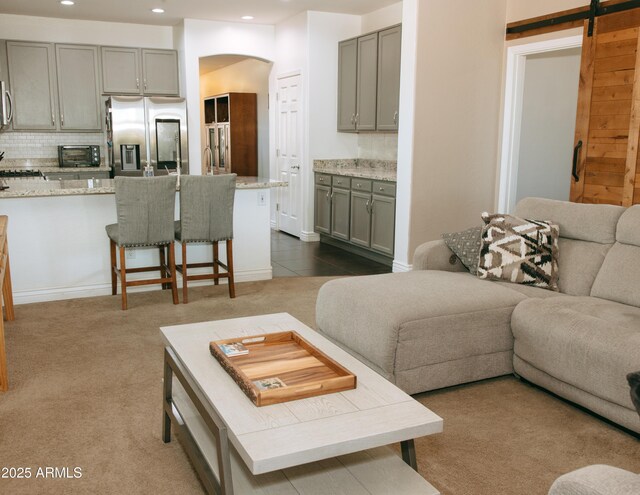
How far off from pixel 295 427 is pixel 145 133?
250 inches

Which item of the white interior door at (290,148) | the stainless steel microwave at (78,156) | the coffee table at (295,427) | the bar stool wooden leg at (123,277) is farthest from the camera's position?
the white interior door at (290,148)

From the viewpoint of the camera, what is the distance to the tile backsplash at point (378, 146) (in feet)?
23.1

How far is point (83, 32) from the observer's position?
303 inches

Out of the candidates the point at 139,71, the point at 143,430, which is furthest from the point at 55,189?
the point at 139,71

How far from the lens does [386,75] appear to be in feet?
21.0

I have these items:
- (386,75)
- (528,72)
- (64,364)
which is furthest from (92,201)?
(528,72)

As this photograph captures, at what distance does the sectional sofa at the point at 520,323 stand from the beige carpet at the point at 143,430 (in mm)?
159

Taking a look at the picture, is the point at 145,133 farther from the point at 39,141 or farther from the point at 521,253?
the point at 521,253

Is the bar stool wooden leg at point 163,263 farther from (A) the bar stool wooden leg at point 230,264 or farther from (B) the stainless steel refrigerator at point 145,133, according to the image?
(B) the stainless steel refrigerator at point 145,133

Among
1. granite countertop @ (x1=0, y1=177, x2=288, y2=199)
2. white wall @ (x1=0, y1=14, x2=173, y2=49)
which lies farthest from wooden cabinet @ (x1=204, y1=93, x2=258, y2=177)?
granite countertop @ (x1=0, y1=177, x2=288, y2=199)

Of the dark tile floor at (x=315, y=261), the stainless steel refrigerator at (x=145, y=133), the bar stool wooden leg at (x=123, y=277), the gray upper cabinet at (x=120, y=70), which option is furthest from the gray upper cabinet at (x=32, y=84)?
the bar stool wooden leg at (x=123, y=277)

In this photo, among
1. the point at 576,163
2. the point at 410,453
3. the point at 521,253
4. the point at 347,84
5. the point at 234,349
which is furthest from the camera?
the point at 347,84

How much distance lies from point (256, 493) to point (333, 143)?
236 inches

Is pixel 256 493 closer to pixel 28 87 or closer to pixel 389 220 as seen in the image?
pixel 389 220
